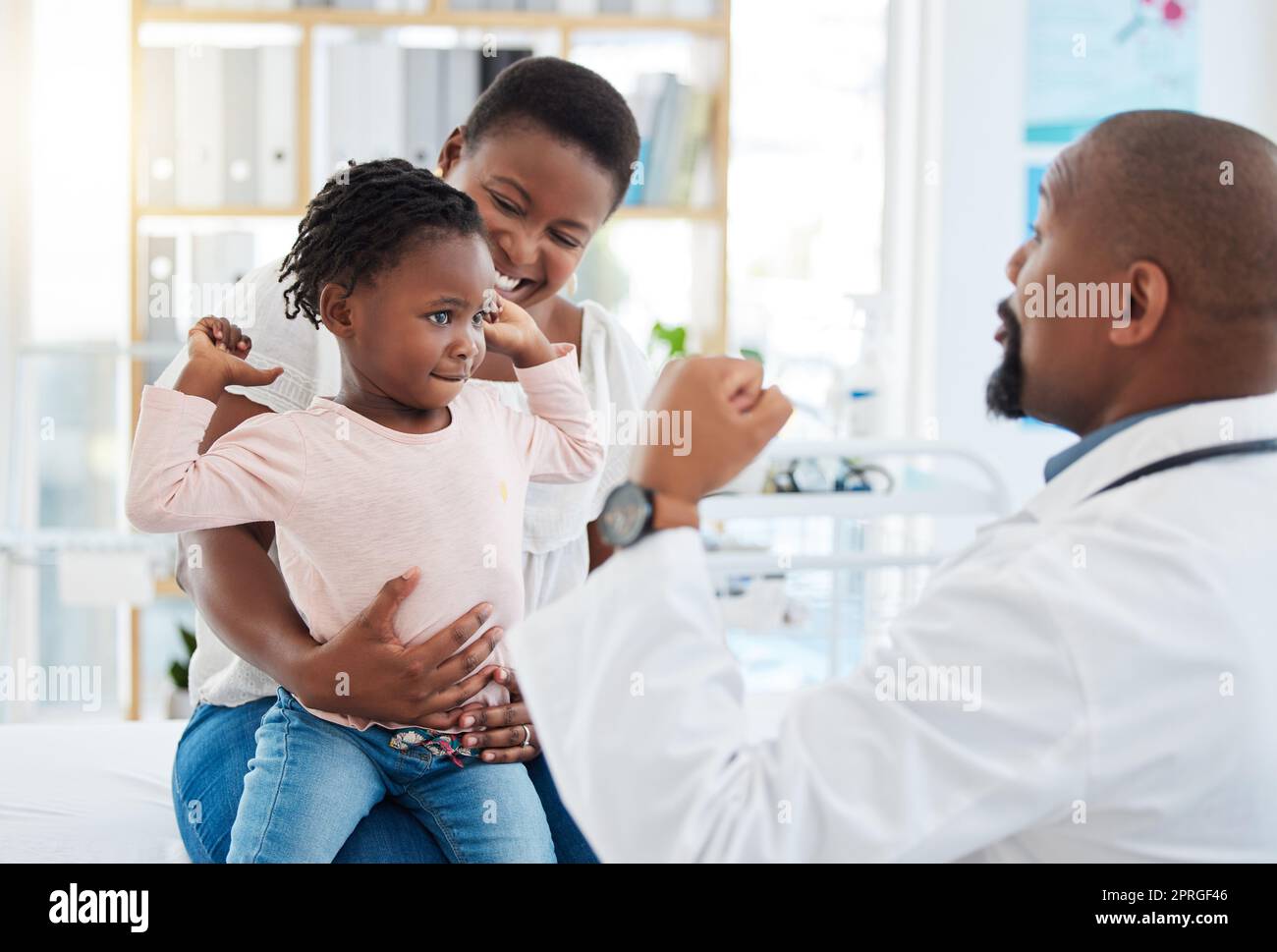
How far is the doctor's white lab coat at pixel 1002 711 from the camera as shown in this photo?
2.71 ft

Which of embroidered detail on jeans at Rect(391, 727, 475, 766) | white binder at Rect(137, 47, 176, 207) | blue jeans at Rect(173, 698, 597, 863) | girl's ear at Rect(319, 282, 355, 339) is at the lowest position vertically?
blue jeans at Rect(173, 698, 597, 863)

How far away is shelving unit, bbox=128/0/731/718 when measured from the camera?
3.25 meters

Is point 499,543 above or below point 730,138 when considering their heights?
below

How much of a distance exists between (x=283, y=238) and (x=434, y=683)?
2584 millimetres

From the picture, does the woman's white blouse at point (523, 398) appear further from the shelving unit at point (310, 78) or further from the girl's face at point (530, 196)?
the shelving unit at point (310, 78)

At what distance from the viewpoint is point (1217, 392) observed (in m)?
0.93

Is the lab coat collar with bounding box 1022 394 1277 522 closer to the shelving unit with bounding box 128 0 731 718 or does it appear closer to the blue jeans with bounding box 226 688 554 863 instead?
the blue jeans with bounding box 226 688 554 863

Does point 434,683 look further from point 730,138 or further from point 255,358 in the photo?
point 730,138

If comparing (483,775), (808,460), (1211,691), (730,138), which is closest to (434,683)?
(483,775)

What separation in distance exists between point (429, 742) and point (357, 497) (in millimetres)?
237

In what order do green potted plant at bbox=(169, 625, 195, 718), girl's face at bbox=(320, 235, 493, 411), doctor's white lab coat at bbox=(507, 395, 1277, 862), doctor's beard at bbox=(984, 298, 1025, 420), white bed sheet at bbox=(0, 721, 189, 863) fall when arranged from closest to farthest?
doctor's white lab coat at bbox=(507, 395, 1277, 862), doctor's beard at bbox=(984, 298, 1025, 420), girl's face at bbox=(320, 235, 493, 411), white bed sheet at bbox=(0, 721, 189, 863), green potted plant at bbox=(169, 625, 195, 718)

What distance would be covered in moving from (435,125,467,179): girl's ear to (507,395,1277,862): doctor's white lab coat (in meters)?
0.72

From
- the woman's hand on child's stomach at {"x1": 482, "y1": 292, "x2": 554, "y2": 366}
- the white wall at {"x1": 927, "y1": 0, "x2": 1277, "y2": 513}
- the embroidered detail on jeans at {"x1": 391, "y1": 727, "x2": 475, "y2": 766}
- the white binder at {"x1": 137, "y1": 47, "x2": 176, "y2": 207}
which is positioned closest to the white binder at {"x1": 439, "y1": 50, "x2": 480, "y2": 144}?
the white binder at {"x1": 137, "y1": 47, "x2": 176, "y2": 207}

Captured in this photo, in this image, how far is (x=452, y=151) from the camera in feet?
4.81
